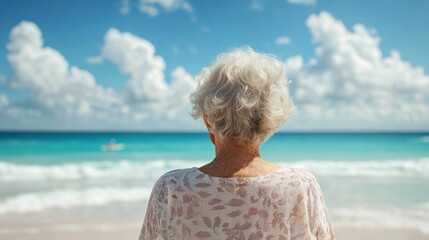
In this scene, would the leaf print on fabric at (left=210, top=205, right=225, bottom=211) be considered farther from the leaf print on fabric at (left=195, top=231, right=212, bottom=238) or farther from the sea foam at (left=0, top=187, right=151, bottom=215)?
the sea foam at (left=0, top=187, right=151, bottom=215)

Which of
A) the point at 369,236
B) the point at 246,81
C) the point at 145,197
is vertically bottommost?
the point at 369,236

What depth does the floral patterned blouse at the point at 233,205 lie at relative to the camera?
1.25 metres

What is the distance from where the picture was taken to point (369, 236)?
5230mm

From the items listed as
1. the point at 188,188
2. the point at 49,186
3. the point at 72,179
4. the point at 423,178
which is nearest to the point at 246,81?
the point at 188,188

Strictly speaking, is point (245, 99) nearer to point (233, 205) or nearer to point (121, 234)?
point (233, 205)

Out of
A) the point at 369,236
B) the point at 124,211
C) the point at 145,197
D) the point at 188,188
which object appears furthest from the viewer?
the point at 145,197

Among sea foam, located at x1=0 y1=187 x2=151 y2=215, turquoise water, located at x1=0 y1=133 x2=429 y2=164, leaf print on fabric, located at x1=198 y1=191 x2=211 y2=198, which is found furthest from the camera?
turquoise water, located at x1=0 y1=133 x2=429 y2=164

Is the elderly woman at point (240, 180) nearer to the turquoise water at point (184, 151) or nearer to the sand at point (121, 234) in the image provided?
the sand at point (121, 234)

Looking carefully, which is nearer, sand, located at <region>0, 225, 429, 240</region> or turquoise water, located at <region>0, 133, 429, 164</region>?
sand, located at <region>0, 225, 429, 240</region>

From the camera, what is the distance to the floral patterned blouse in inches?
49.4

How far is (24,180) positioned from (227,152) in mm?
10291

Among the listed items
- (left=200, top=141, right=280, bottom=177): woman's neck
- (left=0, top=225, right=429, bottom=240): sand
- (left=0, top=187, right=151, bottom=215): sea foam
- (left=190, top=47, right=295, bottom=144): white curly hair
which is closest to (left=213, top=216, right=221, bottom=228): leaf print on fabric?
(left=200, top=141, right=280, bottom=177): woman's neck

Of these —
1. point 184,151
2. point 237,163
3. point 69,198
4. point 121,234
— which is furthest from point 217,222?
point 184,151

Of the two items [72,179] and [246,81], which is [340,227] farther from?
[72,179]
